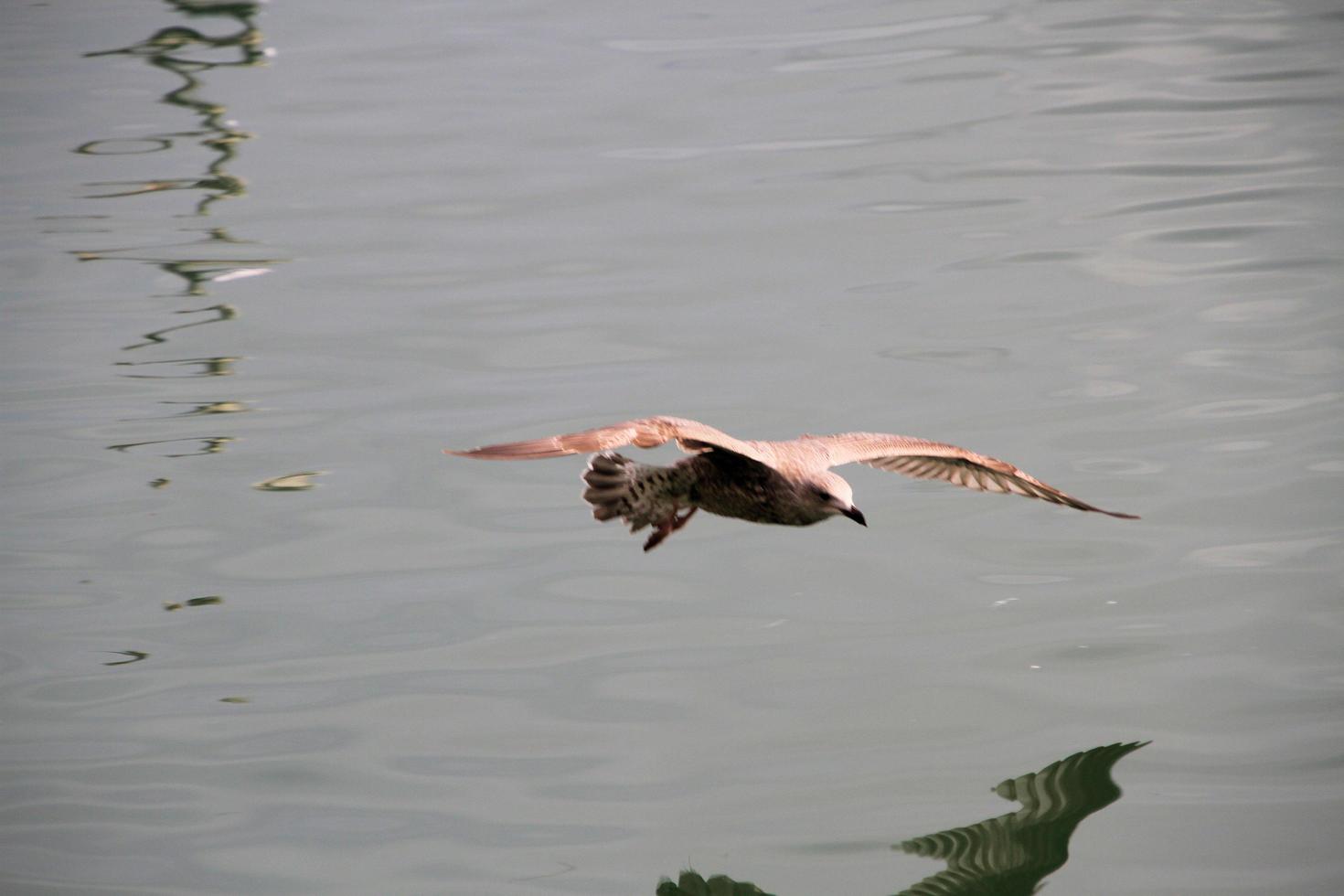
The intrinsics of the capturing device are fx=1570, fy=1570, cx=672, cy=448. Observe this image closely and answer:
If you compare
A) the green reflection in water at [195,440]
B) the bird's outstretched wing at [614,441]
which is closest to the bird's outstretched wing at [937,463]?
the bird's outstretched wing at [614,441]

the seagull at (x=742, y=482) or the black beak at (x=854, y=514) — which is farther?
the seagull at (x=742, y=482)

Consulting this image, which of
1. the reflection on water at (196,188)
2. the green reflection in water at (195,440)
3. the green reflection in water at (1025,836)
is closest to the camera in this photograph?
the green reflection in water at (1025,836)

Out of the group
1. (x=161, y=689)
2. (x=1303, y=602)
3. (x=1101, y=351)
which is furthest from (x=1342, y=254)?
(x=161, y=689)

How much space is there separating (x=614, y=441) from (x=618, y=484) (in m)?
1.12

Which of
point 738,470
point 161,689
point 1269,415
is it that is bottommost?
point 161,689

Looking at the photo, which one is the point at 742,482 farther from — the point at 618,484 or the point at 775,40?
the point at 775,40

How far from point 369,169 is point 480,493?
6.59 m

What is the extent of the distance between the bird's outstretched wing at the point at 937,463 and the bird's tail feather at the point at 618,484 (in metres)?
0.78

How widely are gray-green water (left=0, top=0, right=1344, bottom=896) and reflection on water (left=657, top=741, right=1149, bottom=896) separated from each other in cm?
11

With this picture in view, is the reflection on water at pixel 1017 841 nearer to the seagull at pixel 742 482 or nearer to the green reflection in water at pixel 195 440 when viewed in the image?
the seagull at pixel 742 482

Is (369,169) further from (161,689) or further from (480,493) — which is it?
(161,689)

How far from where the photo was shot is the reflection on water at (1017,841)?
255 inches

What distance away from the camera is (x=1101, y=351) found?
1154cm

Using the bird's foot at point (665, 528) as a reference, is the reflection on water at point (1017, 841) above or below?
below
